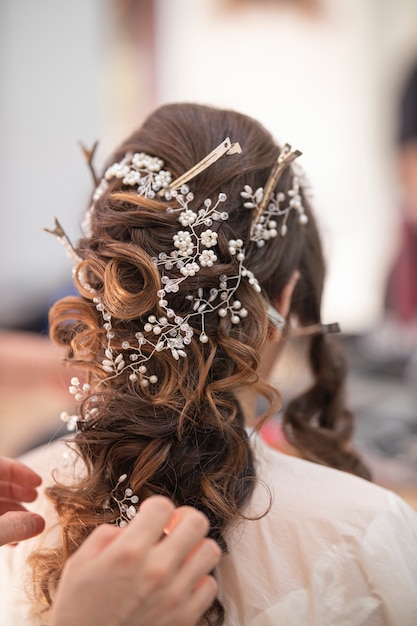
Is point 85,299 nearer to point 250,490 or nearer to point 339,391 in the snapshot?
point 250,490

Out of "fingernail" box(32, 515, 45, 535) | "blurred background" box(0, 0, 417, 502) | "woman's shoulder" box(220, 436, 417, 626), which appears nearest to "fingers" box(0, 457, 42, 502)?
"fingernail" box(32, 515, 45, 535)

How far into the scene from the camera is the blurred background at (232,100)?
3082 mm

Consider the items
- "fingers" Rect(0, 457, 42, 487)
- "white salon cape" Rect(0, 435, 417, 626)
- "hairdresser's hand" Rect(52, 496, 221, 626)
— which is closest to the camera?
"hairdresser's hand" Rect(52, 496, 221, 626)

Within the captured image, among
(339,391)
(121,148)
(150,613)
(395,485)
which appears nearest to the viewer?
(150,613)

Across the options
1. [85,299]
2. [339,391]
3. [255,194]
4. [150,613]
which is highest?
[255,194]

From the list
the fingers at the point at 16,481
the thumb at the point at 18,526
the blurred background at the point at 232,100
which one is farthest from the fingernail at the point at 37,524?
the blurred background at the point at 232,100

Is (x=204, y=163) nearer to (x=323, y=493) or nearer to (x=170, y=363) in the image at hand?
(x=170, y=363)

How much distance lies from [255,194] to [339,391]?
517 mm

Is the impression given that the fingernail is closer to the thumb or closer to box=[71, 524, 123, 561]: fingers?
the thumb

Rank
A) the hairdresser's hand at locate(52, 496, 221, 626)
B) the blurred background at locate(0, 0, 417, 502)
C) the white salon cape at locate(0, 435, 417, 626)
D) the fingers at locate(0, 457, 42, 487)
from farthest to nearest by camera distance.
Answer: the blurred background at locate(0, 0, 417, 502) → the fingers at locate(0, 457, 42, 487) → the white salon cape at locate(0, 435, 417, 626) → the hairdresser's hand at locate(52, 496, 221, 626)

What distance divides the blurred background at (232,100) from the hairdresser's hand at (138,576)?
243 centimetres

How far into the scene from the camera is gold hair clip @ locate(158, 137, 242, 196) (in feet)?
2.40

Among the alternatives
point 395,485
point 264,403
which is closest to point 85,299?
point 395,485

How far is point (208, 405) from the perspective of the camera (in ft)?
2.41
